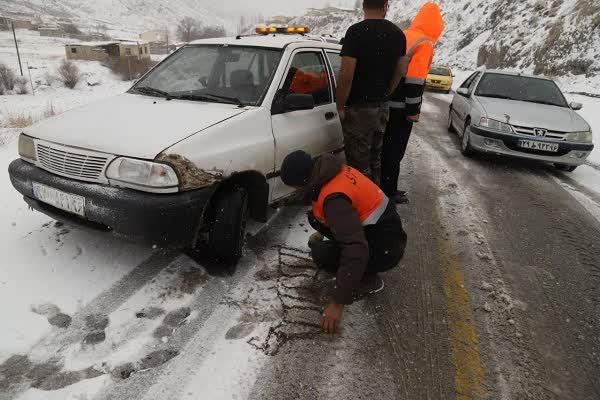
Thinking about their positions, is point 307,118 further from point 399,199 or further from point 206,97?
point 399,199

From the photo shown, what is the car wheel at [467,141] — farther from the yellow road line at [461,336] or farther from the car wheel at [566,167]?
the yellow road line at [461,336]

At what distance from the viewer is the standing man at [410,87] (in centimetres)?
417

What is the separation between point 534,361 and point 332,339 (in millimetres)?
1179

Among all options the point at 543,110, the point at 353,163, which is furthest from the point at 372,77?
the point at 543,110

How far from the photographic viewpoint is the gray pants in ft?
12.6

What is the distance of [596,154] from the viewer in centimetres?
723

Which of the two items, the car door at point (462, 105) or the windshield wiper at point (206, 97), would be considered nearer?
the windshield wiper at point (206, 97)

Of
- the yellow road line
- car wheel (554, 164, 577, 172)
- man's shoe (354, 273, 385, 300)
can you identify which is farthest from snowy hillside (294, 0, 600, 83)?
man's shoe (354, 273, 385, 300)

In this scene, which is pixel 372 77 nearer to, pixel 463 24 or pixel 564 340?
pixel 564 340

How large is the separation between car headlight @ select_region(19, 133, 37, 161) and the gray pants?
2643mm

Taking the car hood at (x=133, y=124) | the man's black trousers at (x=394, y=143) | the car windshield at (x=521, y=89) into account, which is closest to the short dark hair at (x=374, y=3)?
the man's black trousers at (x=394, y=143)

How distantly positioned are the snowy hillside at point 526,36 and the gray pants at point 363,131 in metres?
17.3

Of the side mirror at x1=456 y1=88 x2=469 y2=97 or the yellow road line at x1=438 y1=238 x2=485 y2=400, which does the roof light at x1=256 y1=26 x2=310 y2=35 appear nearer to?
the yellow road line at x1=438 y1=238 x2=485 y2=400

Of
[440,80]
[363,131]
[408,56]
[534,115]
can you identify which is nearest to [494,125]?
[534,115]
